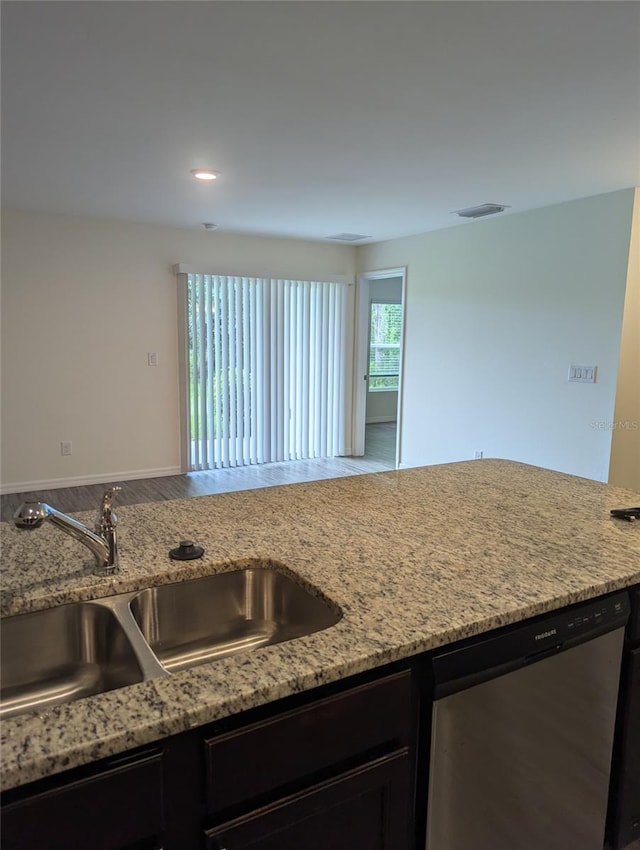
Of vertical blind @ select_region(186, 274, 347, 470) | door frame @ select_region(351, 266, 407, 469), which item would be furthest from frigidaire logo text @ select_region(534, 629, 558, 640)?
door frame @ select_region(351, 266, 407, 469)

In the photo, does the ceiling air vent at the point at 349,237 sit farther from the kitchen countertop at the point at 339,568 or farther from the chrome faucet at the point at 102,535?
the chrome faucet at the point at 102,535

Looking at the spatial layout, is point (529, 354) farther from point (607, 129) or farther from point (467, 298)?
point (607, 129)

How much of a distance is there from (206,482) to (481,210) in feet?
11.2

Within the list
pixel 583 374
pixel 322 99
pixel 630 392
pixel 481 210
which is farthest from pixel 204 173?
pixel 630 392

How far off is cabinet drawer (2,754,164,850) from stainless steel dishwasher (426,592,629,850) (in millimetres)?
557

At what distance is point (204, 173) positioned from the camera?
344cm

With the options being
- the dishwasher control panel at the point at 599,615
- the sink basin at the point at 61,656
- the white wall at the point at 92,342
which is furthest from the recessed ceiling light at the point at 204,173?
the dishwasher control panel at the point at 599,615

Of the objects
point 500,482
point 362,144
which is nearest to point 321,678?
point 500,482

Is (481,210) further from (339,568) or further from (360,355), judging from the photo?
(339,568)

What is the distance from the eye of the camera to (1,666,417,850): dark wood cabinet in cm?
79

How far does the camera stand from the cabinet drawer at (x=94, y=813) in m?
0.76

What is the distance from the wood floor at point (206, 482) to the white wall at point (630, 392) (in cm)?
247

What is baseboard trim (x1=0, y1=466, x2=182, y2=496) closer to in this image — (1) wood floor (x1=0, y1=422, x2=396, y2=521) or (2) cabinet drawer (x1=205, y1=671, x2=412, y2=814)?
(1) wood floor (x1=0, y1=422, x2=396, y2=521)

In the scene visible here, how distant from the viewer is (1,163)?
10.7 ft
